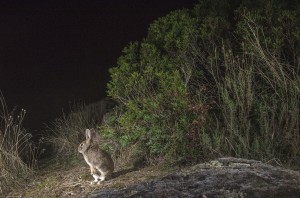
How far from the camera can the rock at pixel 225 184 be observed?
16.9 ft

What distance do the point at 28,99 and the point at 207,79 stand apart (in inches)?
246

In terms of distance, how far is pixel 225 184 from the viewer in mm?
5293

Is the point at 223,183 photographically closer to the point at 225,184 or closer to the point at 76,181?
the point at 225,184

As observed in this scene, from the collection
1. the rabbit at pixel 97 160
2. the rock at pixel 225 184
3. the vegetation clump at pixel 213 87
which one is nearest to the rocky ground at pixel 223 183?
the rock at pixel 225 184

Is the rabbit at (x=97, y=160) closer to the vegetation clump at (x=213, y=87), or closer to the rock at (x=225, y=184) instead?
the vegetation clump at (x=213, y=87)

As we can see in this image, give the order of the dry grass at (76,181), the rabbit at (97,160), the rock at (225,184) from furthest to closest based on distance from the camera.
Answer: the rabbit at (97,160) < the dry grass at (76,181) < the rock at (225,184)

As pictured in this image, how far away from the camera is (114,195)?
18.3ft

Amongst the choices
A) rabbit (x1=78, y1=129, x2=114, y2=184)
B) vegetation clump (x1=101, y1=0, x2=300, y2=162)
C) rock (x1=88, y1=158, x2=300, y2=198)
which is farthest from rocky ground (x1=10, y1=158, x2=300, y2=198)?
rabbit (x1=78, y1=129, x2=114, y2=184)

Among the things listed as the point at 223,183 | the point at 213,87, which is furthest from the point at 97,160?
the point at 223,183

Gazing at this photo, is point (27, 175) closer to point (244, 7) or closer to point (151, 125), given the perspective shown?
point (151, 125)

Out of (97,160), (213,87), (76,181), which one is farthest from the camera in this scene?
(213,87)

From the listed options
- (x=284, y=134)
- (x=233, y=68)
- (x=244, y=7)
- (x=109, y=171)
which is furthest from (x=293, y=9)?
(x=109, y=171)

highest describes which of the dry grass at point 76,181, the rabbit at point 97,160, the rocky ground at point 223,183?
the rocky ground at point 223,183

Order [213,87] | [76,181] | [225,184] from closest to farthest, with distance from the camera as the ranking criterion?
[225,184] < [76,181] < [213,87]
